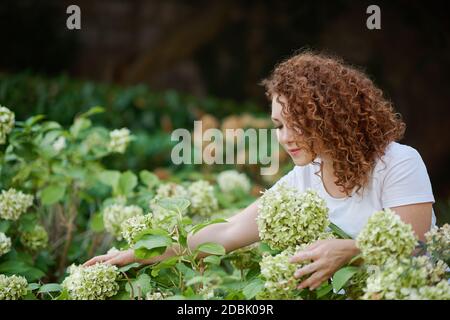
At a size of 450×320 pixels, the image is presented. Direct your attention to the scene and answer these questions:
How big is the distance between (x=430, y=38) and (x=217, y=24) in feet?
8.61

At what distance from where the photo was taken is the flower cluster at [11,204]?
2.46m

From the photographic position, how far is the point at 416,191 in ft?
6.12

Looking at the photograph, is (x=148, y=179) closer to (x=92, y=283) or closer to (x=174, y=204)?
(x=174, y=204)

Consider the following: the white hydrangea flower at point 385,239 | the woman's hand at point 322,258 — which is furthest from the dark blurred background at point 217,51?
the white hydrangea flower at point 385,239

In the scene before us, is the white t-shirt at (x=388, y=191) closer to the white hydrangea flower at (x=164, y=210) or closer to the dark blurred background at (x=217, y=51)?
the white hydrangea flower at (x=164, y=210)

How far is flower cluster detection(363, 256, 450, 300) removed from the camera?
146 cm

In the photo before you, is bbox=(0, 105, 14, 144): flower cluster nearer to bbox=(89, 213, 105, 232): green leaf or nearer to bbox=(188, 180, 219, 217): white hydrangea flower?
bbox=(89, 213, 105, 232): green leaf

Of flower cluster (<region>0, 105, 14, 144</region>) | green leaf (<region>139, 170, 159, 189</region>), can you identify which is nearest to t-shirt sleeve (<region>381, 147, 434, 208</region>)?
green leaf (<region>139, 170, 159, 189</region>)

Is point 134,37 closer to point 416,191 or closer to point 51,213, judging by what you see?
point 51,213

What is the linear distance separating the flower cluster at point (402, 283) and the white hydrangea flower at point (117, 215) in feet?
4.31

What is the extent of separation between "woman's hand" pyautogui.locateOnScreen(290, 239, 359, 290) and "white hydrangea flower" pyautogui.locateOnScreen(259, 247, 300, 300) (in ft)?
0.05

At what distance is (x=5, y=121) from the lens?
2504 mm

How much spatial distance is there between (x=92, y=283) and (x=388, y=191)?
0.87 metres

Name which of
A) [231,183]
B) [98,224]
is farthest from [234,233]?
[231,183]
